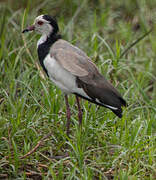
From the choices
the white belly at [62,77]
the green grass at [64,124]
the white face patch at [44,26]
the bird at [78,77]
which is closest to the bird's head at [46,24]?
the white face patch at [44,26]

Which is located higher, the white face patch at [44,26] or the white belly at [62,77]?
the white face patch at [44,26]

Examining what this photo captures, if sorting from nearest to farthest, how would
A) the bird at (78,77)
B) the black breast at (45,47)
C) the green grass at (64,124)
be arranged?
1. the green grass at (64,124)
2. the bird at (78,77)
3. the black breast at (45,47)

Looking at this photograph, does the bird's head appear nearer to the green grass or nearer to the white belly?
the white belly

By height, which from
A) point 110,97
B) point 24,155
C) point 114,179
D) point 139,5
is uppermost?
point 139,5

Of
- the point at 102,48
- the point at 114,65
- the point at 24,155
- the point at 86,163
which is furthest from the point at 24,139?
the point at 102,48

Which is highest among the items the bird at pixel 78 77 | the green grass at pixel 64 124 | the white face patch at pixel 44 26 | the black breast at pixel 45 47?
the white face patch at pixel 44 26

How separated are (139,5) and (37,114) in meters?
3.50

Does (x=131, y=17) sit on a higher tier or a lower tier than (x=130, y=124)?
higher

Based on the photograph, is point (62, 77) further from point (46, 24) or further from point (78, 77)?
point (46, 24)

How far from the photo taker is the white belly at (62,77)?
3.89 meters

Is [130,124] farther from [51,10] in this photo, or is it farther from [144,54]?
[51,10]

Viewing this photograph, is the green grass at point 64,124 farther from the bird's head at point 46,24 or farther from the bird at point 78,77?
the bird's head at point 46,24

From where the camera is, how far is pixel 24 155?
3.70 meters

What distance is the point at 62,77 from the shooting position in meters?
3.89
